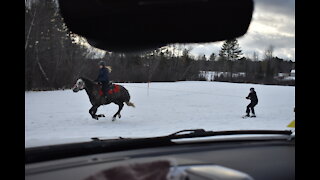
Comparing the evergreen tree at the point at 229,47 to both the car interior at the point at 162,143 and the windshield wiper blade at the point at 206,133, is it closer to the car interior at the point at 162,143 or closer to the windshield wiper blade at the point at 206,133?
the car interior at the point at 162,143

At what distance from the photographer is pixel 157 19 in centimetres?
45

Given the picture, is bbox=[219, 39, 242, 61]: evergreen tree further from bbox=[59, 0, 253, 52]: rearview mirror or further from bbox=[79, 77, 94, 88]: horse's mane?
bbox=[79, 77, 94, 88]: horse's mane

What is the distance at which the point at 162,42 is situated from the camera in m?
0.50

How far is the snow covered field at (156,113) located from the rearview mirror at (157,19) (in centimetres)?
281

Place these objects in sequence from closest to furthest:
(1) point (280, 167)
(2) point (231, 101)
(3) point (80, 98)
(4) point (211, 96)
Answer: (1) point (280, 167)
(3) point (80, 98)
(2) point (231, 101)
(4) point (211, 96)

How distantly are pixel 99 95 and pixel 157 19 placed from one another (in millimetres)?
4916

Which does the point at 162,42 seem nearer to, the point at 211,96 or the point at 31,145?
the point at 31,145

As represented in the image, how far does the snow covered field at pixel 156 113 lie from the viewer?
164 inches

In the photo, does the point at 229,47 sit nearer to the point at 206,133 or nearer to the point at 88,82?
the point at 206,133

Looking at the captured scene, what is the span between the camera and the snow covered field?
417cm

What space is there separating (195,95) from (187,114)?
2.70m

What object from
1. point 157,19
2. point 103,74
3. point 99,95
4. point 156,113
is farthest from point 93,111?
point 157,19
